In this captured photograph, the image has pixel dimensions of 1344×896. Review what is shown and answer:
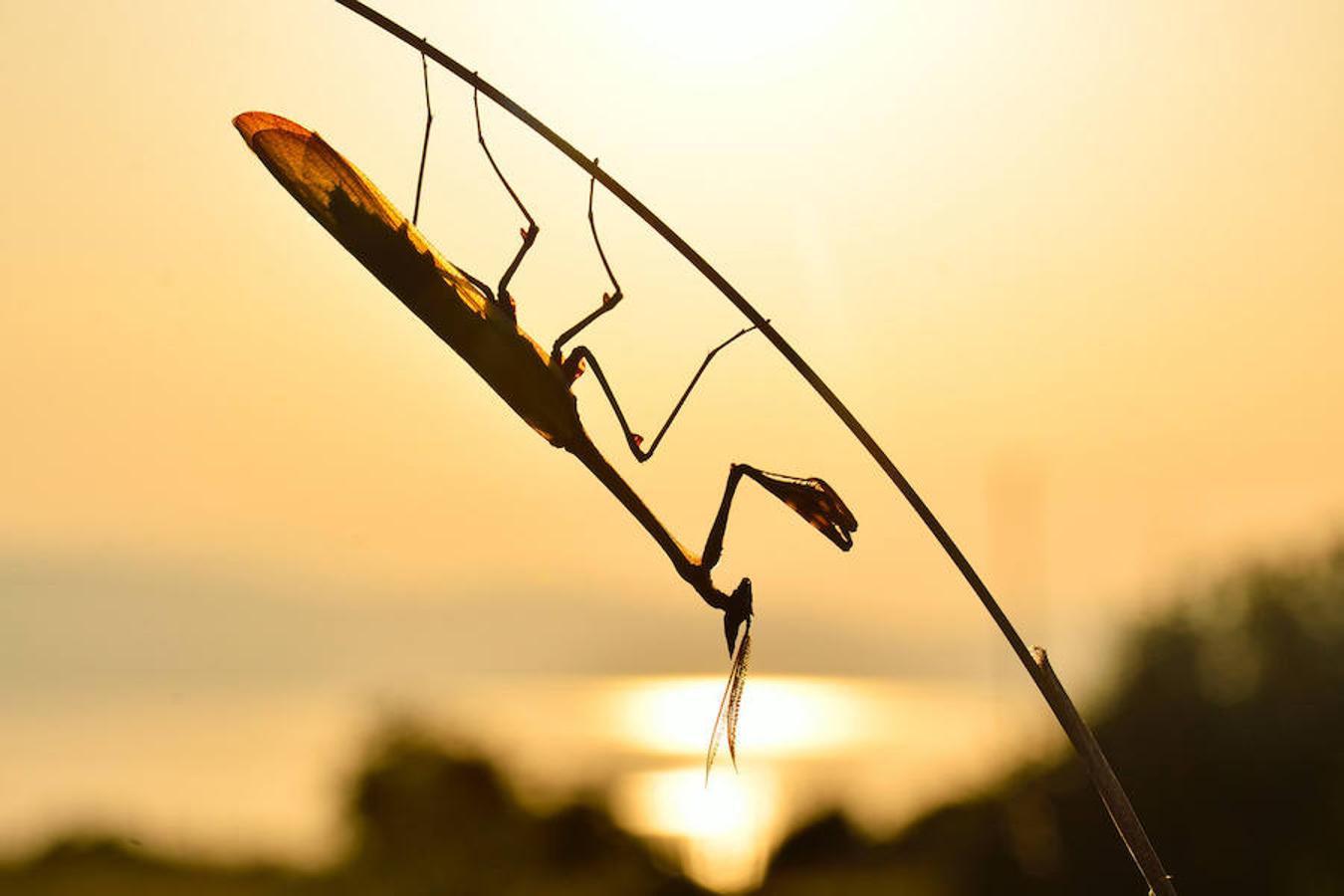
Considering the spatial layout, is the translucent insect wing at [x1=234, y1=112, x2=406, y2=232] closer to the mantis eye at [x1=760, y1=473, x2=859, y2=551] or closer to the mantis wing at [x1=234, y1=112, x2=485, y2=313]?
the mantis wing at [x1=234, y1=112, x2=485, y2=313]

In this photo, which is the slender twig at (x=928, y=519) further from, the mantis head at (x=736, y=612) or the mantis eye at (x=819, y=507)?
the mantis head at (x=736, y=612)

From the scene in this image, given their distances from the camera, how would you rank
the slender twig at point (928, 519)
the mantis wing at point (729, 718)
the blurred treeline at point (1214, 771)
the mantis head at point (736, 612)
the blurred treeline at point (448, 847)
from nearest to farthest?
the slender twig at point (928, 519) → the mantis wing at point (729, 718) → the mantis head at point (736, 612) → the blurred treeline at point (1214, 771) → the blurred treeline at point (448, 847)

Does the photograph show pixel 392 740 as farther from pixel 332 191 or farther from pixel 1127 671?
pixel 332 191

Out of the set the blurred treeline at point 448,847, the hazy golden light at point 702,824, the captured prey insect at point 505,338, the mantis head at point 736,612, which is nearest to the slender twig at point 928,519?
the captured prey insect at point 505,338

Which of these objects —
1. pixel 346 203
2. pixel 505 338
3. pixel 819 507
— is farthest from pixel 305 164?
pixel 819 507

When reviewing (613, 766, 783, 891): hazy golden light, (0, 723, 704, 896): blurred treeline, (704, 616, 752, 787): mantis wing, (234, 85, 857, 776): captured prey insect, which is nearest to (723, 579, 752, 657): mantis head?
(234, 85, 857, 776): captured prey insect

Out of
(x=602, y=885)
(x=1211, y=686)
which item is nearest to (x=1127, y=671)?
(x=1211, y=686)
